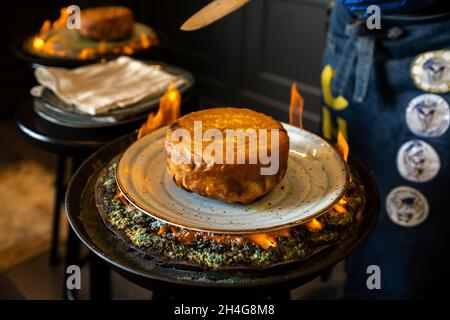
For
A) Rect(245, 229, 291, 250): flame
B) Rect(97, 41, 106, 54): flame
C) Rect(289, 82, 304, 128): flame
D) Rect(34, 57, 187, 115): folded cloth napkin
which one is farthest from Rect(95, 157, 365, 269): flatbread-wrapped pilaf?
Rect(97, 41, 106, 54): flame

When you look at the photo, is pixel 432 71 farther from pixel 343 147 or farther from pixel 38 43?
pixel 38 43

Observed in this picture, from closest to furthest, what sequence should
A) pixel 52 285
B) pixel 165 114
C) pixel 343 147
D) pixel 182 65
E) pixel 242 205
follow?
1. pixel 242 205
2. pixel 343 147
3. pixel 165 114
4. pixel 52 285
5. pixel 182 65

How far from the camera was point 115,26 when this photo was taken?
166cm

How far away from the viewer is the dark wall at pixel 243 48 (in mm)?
2496

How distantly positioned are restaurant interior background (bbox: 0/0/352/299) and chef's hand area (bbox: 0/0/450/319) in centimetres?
1

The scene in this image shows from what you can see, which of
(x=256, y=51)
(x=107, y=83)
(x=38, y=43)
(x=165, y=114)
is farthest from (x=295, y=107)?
(x=256, y=51)

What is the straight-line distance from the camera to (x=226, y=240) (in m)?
0.73

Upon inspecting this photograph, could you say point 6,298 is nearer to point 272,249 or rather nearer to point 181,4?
point 272,249

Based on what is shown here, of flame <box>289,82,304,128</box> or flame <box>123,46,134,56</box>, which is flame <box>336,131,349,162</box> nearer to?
flame <box>289,82,304,128</box>

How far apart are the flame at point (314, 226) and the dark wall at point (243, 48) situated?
1.73 m

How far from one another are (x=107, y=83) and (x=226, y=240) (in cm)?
79

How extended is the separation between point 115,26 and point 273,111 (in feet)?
4.27

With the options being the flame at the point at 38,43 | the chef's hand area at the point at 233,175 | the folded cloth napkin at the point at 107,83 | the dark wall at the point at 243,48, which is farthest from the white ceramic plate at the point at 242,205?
the dark wall at the point at 243,48
